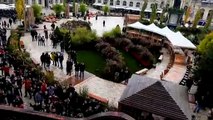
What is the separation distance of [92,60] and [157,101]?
11671 mm

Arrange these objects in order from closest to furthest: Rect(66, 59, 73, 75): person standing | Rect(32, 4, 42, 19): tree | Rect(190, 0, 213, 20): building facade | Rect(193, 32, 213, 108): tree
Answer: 1. Rect(193, 32, 213, 108): tree
2. Rect(66, 59, 73, 75): person standing
3. Rect(32, 4, 42, 19): tree
4. Rect(190, 0, 213, 20): building facade

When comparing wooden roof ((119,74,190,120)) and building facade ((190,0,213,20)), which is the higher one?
building facade ((190,0,213,20))

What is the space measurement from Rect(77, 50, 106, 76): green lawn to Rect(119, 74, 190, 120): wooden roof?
26.0 ft

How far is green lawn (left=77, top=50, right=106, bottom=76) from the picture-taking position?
20.0 metres

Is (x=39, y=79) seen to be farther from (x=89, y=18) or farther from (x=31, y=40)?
(x=89, y=18)

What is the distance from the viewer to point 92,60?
2214 cm

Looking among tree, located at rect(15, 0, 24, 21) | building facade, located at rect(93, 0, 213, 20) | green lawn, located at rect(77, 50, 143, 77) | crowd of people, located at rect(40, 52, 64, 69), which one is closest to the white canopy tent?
green lawn, located at rect(77, 50, 143, 77)

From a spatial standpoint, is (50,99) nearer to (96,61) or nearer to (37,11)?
(96,61)

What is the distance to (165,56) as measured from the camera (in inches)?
987

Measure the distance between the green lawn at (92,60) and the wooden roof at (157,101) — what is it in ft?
26.0

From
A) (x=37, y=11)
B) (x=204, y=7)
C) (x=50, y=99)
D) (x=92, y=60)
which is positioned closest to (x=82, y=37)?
(x=92, y=60)

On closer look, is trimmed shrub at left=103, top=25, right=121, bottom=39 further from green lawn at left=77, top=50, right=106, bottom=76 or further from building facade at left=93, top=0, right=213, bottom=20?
building facade at left=93, top=0, right=213, bottom=20

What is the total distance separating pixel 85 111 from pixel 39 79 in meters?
4.86

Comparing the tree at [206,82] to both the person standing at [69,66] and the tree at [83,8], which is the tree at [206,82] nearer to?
the person standing at [69,66]
